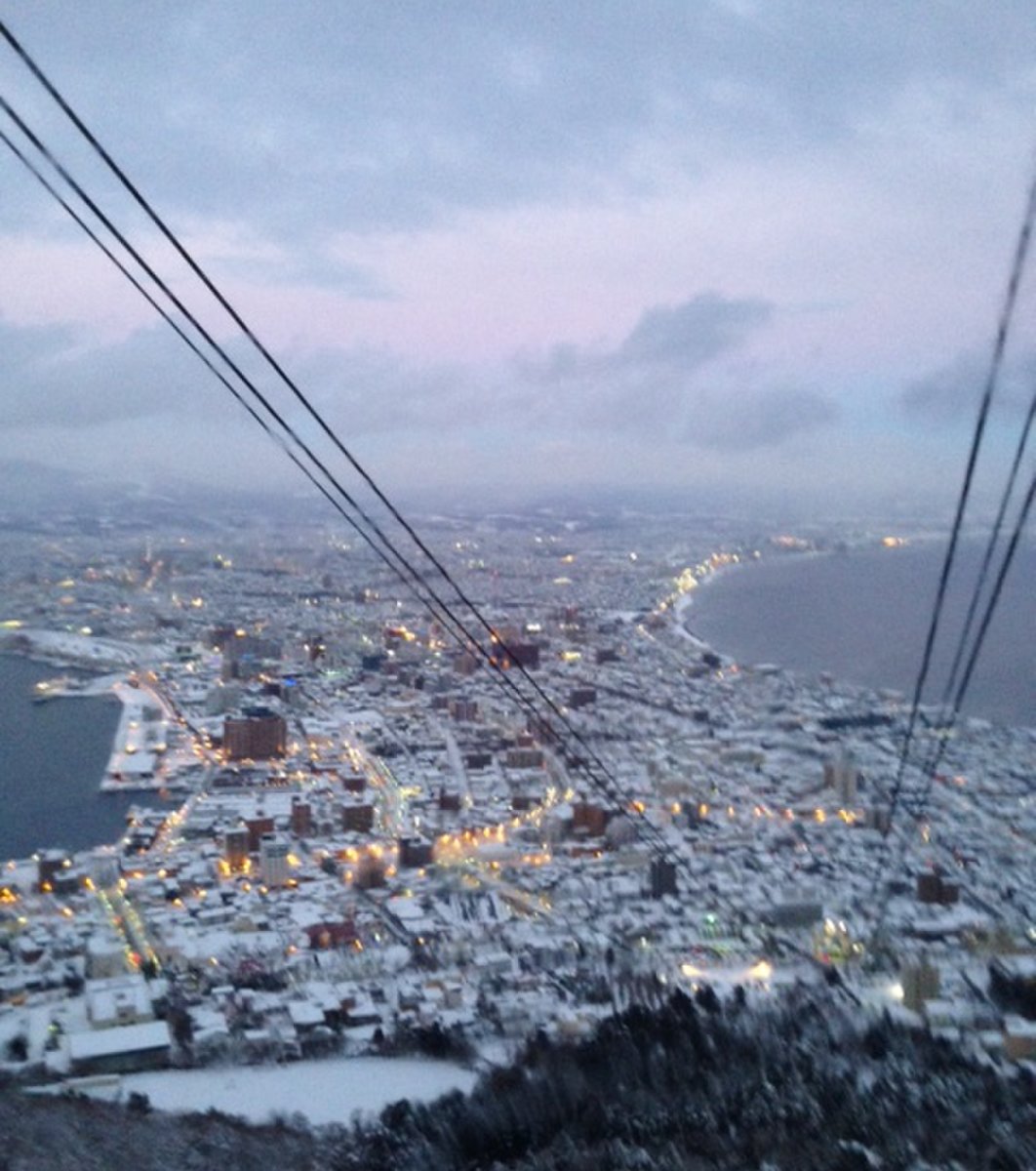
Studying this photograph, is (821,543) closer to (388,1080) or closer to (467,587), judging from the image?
(467,587)

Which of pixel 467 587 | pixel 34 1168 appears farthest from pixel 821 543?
pixel 34 1168

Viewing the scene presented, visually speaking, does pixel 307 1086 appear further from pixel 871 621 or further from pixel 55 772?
pixel 871 621

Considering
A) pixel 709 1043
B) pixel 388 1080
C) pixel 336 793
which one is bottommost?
pixel 336 793

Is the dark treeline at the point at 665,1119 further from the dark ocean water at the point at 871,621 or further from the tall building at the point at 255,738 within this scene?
the dark ocean water at the point at 871,621

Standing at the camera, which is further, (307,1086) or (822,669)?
(822,669)

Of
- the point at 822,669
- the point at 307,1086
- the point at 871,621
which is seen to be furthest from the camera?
the point at 871,621

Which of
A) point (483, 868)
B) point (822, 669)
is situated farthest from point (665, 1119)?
point (822, 669)

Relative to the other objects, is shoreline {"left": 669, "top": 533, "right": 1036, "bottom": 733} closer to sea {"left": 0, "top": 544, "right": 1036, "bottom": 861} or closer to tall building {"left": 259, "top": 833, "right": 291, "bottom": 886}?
sea {"left": 0, "top": 544, "right": 1036, "bottom": 861}
